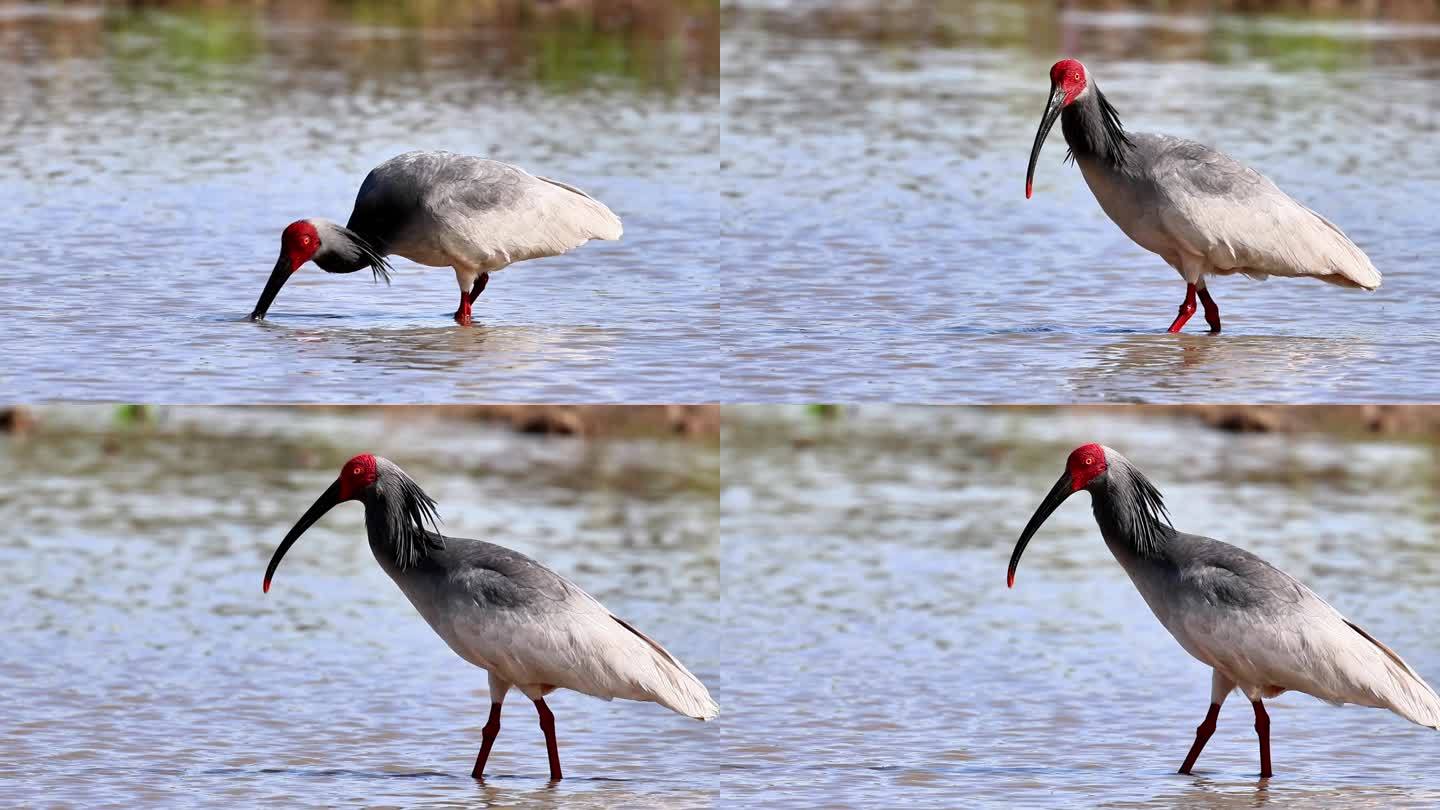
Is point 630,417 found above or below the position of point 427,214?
below

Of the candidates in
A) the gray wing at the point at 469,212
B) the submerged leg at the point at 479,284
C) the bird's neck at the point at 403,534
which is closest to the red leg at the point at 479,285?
the submerged leg at the point at 479,284

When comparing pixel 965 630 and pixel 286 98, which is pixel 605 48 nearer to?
pixel 286 98

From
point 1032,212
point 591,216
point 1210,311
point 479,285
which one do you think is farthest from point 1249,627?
point 1032,212

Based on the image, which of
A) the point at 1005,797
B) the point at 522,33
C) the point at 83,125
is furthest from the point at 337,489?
the point at 522,33

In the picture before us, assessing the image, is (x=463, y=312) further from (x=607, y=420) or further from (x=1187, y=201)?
(x=607, y=420)

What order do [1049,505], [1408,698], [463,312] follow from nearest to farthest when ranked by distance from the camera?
[1408,698]
[1049,505]
[463,312]

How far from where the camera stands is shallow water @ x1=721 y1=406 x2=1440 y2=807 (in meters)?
8.37

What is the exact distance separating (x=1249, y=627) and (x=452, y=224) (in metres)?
3.94

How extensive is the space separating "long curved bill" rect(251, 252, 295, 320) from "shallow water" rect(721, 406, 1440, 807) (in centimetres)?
255

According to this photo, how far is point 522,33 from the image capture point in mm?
23750

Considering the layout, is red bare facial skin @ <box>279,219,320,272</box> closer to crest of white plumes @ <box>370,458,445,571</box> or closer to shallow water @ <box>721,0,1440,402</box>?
shallow water @ <box>721,0,1440,402</box>

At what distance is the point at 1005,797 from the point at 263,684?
3307 mm

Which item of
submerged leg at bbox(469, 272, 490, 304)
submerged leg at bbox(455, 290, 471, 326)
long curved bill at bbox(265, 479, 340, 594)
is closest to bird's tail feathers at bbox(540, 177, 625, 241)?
submerged leg at bbox(469, 272, 490, 304)

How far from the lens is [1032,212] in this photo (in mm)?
13539
